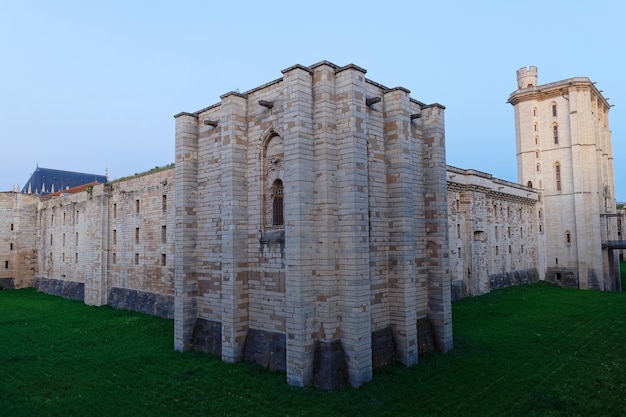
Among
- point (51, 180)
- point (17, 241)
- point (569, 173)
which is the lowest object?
point (17, 241)

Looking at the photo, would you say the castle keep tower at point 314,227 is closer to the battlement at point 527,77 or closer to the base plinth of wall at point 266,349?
the base plinth of wall at point 266,349

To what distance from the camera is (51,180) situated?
178 ft

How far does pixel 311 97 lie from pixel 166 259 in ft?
45.8

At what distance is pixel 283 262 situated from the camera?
41.9 feet

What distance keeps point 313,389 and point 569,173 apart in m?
35.4

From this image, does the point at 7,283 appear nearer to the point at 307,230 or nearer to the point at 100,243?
the point at 100,243

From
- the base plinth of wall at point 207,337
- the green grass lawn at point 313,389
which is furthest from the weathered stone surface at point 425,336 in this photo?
the base plinth of wall at point 207,337

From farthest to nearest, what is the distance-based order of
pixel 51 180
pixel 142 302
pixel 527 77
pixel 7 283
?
1. pixel 51 180
2. pixel 527 77
3. pixel 7 283
4. pixel 142 302

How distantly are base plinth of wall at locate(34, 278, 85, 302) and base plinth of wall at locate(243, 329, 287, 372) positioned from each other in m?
21.2

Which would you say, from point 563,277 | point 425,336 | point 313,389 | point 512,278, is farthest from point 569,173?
point 313,389

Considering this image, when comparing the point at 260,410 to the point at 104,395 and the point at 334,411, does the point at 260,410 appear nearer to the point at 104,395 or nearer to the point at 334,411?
the point at 334,411

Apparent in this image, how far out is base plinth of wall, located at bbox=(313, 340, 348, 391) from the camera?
1117cm

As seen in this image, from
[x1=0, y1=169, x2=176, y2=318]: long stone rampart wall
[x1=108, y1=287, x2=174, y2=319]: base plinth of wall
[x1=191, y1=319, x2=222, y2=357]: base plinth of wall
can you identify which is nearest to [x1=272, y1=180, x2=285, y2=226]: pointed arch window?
[x1=191, y1=319, x2=222, y2=357]: base plinth of wall

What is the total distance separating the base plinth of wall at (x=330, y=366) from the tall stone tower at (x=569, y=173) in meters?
32.6
